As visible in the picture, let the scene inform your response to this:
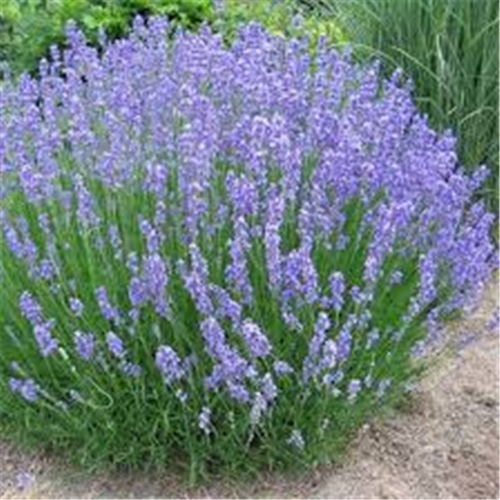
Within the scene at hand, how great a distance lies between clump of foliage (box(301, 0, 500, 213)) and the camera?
4.25 m

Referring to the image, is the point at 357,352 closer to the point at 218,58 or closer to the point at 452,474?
the point at 452,474

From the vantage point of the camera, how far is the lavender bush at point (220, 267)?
2756 millimetres

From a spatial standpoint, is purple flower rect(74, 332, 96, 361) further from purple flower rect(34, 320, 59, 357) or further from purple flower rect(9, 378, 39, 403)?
purple flower rect(9, 378, 39, 403)

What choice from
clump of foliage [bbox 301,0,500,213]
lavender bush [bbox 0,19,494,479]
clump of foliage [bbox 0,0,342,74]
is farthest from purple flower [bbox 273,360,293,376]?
clump of foliage [bbox 0,0,342,74]

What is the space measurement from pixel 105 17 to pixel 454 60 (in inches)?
82.4

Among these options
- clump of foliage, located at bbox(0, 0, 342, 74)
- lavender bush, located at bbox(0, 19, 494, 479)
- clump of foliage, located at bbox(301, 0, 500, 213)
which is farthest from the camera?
clump of foliage, located at bbox(0, 0, 342, 74)

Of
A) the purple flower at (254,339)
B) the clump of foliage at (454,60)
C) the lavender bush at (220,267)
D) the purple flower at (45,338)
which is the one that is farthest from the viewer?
the clump of foliage at (454,60)

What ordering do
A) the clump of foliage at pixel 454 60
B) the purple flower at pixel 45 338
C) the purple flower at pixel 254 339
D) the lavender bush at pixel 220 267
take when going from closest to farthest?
the purple flower at pixel 254 339 → the purple flower at pixel 45 338 → the lavender bush at pixel 220 267 → the clump of foliage at pixel 454 60

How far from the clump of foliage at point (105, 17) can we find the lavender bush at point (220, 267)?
221 cm

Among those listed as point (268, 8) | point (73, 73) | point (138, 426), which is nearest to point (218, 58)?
point (73, 73)

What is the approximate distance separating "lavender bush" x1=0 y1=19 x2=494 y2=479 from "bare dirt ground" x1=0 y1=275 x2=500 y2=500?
0.08 meters

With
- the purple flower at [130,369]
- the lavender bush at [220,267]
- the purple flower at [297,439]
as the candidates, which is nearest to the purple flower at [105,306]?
the lavender bush at [220,267]

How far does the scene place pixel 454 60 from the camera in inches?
169

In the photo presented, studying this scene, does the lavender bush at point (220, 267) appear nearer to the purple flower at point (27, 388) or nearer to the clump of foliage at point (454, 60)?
the purple flower at point (27, 388)
